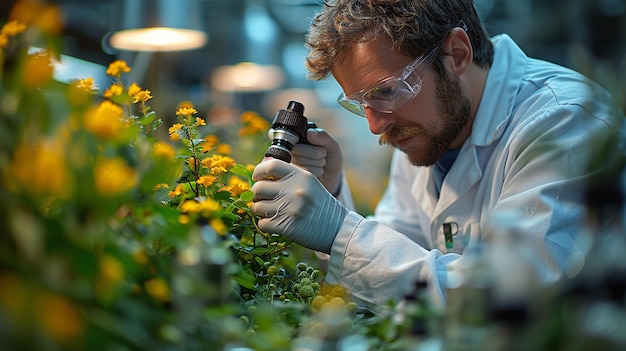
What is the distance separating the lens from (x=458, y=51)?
71.7 inches

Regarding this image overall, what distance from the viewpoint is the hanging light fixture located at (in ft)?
9.55

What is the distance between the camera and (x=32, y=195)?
0.54m

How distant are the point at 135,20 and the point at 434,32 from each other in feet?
5.61

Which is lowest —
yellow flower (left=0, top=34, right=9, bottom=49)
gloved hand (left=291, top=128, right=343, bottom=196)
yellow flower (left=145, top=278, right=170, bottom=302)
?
yellow flower (left=145, top=278, right=170, bottom=302)

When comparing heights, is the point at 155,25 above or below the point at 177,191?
above

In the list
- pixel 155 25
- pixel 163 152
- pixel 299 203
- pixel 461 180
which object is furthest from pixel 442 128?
pixel 155 25

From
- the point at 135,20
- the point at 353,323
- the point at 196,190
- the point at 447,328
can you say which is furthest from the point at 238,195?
the point at 135,20

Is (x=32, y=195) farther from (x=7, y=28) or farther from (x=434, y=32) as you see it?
(x=434, y=32)

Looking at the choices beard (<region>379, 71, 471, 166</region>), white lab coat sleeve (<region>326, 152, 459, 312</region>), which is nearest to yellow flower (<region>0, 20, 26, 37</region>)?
white lab coat sleeve (<region>326, 152, 459, 312</region>)

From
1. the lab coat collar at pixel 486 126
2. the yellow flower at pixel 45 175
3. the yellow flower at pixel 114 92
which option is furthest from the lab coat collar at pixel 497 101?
the yellow flower at pixel 45 175

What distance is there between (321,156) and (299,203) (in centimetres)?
38

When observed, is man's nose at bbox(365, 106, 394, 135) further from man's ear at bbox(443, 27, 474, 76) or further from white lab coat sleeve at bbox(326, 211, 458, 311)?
white lab coat sleeve at bbox(326, 211, 458, 311)

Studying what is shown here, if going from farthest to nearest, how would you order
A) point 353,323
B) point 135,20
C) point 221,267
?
point 135,20 → point 353,323 → point 221,267

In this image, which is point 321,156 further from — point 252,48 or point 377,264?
point 252,48
